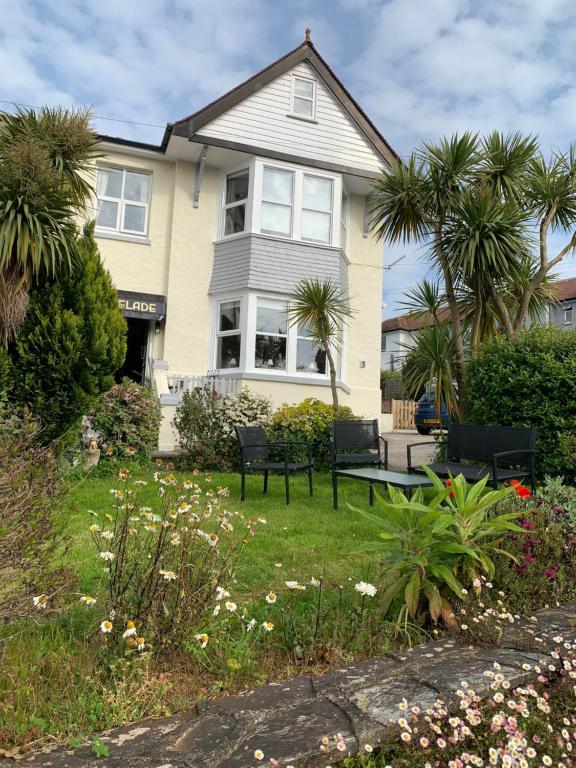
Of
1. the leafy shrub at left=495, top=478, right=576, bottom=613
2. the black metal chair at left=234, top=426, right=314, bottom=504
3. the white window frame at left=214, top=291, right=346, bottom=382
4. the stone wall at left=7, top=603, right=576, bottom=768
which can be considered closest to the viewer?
the stone wall at left=7, top=603, right=576, bottom=768

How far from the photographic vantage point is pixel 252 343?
41.2ft

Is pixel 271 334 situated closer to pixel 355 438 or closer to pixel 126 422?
pixel 126 422

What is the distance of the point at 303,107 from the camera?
13.7 metres

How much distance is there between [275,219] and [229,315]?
8.46 ft

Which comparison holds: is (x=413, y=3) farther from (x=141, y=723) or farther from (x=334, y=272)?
(x=141, y=723)

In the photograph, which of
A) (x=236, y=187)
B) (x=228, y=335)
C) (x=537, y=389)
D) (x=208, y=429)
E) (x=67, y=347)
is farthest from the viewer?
(x=236, y=187)

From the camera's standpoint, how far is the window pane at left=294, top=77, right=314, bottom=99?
13664 millimetres

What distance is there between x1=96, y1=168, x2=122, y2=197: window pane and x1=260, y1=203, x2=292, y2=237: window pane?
3562 millimetres

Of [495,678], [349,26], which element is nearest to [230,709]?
[495,678]

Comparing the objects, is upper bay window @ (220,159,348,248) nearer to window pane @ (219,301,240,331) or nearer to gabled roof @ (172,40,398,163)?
gabled roof @ (172,40,398,163)

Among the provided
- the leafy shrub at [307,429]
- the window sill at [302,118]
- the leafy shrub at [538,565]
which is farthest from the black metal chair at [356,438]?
the window sill at [302,118]

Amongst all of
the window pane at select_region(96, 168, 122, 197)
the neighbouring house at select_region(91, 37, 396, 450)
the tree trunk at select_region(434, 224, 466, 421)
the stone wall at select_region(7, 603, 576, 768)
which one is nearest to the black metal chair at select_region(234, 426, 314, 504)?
the tree trunk at select_region(434, 224, 466, 421)

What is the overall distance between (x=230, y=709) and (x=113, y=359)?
6.17 meters

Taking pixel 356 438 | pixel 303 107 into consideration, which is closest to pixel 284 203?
pixel 303 107
